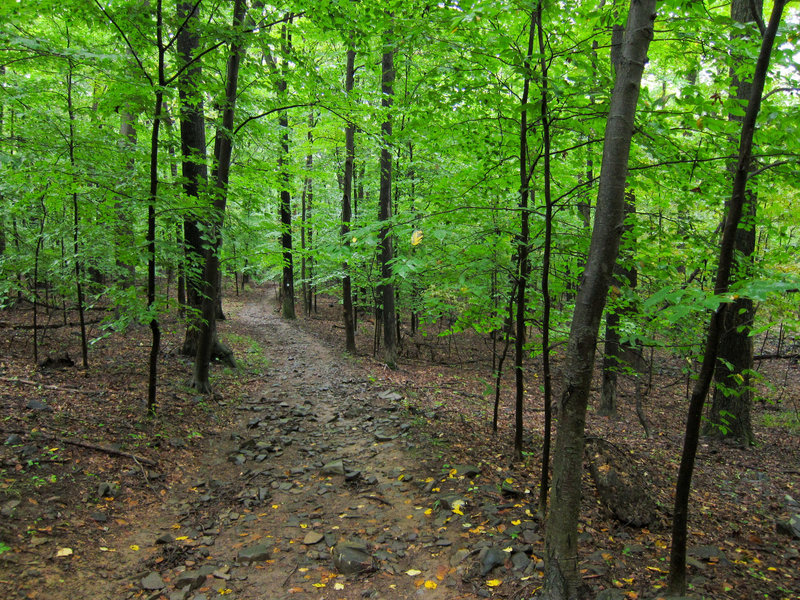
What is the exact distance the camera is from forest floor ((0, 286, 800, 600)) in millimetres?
3533

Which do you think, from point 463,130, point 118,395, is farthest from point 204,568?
point 463,130

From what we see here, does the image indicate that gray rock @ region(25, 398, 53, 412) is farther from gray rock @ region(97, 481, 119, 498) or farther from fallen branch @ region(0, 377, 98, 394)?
gray rock @ region(97, 481, 119, 498)

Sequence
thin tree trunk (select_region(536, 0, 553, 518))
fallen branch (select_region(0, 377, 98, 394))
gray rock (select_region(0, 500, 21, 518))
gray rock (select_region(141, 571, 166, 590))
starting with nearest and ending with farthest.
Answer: gray rock (select_region(141, 571, 166, 590)), thin tree trunk (select_region(536, 0, 553, 518)), gray rock (select_region(0, 500, 21, 518)), fallen branch (select_region(0, 377, 98, 394))

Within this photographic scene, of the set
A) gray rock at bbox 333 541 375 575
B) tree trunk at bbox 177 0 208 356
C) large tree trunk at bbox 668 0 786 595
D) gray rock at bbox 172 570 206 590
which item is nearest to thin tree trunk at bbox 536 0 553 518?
large tree trunk at bbox 668 0 786 595

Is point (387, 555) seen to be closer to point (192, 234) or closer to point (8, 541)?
point (8, 541)

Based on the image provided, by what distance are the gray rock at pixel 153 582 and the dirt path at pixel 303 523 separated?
0.5 inches

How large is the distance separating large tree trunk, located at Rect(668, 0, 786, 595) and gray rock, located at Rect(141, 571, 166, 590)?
3.92 meters

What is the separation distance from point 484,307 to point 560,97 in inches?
104

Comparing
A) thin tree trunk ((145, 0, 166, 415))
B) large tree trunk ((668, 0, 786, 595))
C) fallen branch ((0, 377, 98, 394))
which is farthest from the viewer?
fallen branch ((0, 377, 98, 394))

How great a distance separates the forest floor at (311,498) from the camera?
11.6ft

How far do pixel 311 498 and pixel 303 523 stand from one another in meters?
0.54

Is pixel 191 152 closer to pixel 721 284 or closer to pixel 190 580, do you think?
pixel 190 580

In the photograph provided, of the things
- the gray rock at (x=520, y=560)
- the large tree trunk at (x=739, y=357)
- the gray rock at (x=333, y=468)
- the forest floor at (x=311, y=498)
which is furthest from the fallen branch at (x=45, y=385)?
the large tree trunk at (x=739, y=357)

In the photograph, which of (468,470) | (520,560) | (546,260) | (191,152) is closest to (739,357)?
(468,470)
